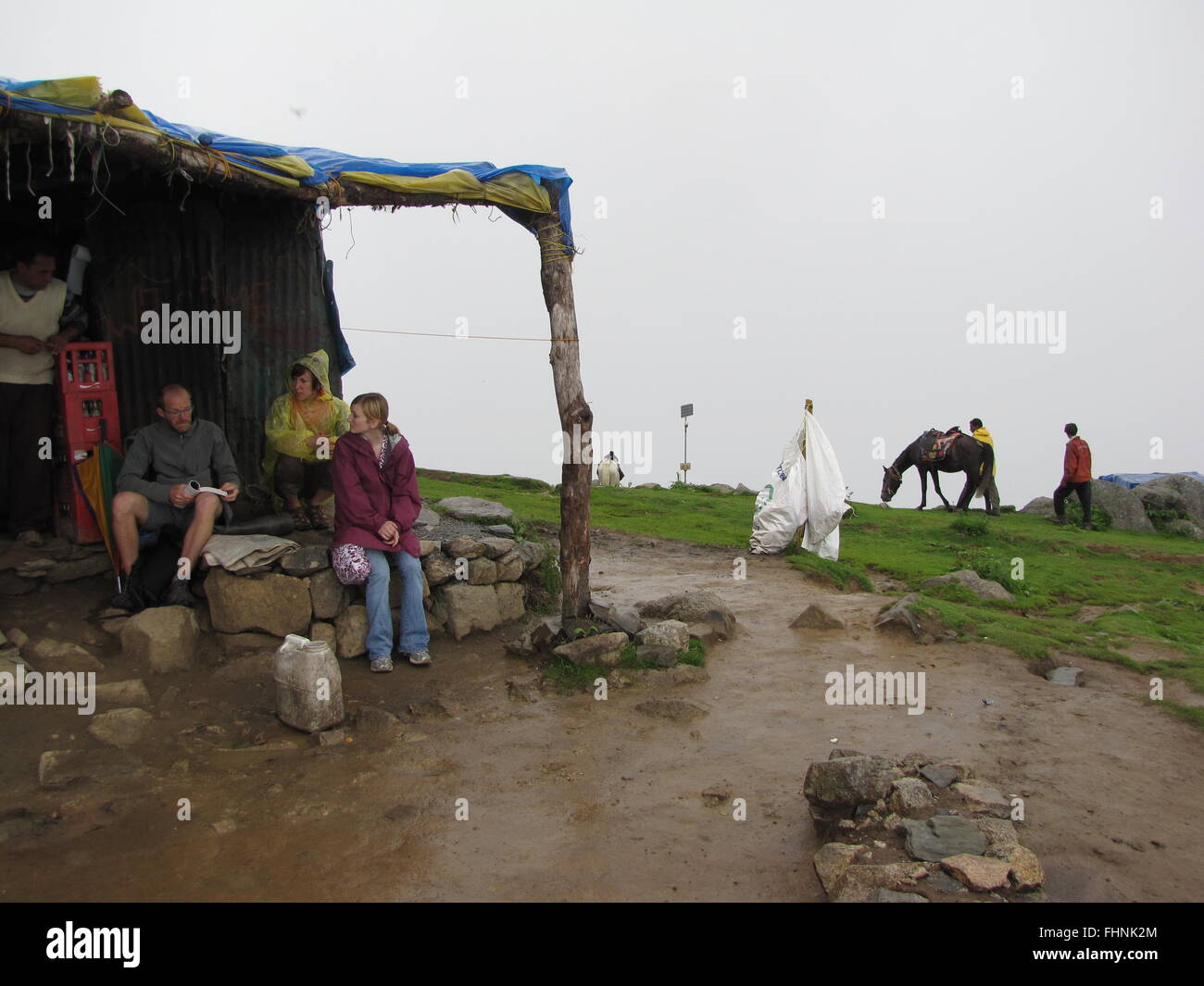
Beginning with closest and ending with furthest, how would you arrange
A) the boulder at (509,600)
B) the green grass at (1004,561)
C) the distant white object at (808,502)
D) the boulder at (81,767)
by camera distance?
the boulder at (81,767), the boulder at (509,600), the green grass at (1004,561), the distant white object at (808,502)

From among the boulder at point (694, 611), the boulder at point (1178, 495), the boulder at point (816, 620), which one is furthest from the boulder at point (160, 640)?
the boulder at point (1178, 495)

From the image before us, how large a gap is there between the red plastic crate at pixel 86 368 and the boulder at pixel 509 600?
3.29 meters

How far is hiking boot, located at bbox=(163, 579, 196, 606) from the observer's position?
581cm

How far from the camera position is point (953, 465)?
1686 cm

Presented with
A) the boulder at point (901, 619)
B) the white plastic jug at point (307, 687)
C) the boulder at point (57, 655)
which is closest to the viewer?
the white plastic jug at point (307, 687)

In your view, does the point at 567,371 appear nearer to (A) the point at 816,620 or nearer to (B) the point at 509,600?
(B) the point at 509,600

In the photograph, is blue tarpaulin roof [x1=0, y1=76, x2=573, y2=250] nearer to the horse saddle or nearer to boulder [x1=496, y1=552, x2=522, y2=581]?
boulder [x1=496, y1=552, x2=522, y2=581]

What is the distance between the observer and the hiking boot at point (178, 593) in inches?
229

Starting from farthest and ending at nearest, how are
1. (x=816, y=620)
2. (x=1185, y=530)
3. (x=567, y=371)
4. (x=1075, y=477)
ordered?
1. (x=1185, y=530)
2. (x=1075, y=477)
3. (x=816, y=620)
4. (x=567, y=371)

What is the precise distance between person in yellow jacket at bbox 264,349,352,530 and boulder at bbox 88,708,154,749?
6.81ft

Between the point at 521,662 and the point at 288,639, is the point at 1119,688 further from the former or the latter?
the point at 288,639

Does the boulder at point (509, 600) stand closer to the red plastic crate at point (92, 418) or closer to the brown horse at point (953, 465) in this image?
Result: the red plastic crate at point (92, 418)

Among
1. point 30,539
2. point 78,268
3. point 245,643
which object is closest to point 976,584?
point 245,643

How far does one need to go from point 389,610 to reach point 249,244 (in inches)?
134
